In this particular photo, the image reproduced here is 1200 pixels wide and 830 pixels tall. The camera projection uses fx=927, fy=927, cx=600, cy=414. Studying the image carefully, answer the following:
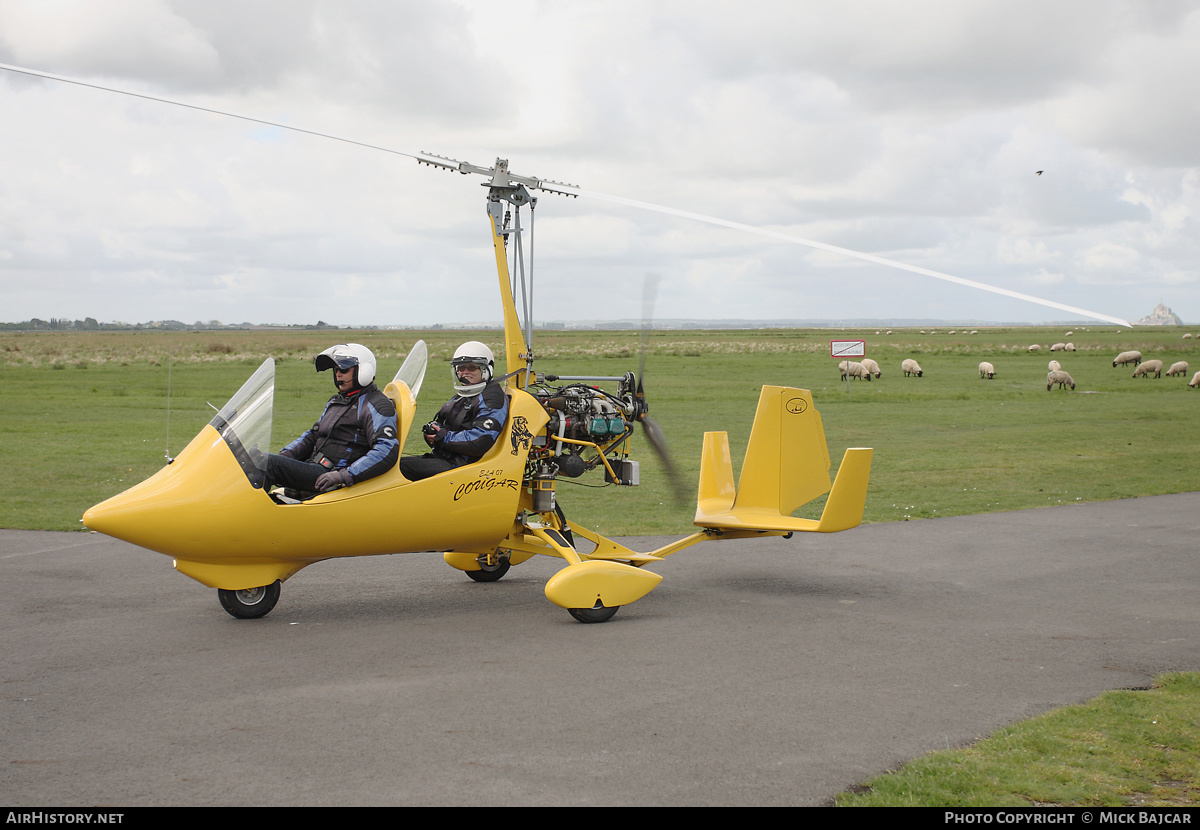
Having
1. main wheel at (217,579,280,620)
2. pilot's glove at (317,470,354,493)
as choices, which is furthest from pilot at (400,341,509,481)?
main wheel at (217,579,280,620)

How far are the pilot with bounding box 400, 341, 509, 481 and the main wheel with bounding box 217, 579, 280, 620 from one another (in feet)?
4.68

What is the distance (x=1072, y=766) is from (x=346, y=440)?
18.0 ft

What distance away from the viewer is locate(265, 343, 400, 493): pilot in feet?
23.3

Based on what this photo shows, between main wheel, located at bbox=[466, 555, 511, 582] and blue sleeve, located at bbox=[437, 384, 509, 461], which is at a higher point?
blue sleeve, located at bbox=[437, 384, 509, 461]

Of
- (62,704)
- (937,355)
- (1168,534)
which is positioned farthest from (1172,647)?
(937,355)

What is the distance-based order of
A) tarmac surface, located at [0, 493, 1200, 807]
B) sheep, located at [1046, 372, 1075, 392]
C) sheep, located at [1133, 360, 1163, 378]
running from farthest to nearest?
sheep, located at [1133, 360, 1163, 378] < sheep, located at [1046, 372, 1075, 392] < tarmac surface, located at [0, 493, 1200, 807]

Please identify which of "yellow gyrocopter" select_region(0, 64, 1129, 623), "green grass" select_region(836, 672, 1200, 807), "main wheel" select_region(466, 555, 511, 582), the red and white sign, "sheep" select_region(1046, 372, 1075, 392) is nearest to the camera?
"green grass" select_region(836, 672, 1200, 807)

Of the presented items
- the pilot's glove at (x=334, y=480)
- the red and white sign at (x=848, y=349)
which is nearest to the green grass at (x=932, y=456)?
the red and white sign at (x=848, y=349)

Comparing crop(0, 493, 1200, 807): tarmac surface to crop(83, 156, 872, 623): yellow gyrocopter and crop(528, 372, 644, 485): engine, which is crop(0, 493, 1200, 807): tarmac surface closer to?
crop(83, 156, 872, 623): yellow gyrocopter

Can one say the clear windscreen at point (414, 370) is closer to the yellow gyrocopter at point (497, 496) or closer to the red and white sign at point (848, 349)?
the yellow gyrocopter at point (497, 496)

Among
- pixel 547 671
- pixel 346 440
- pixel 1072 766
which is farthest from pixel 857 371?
pixel 1072 766

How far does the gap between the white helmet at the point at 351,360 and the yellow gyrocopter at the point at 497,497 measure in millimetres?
406

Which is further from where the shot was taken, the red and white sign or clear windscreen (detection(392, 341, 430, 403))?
the red and white sign
